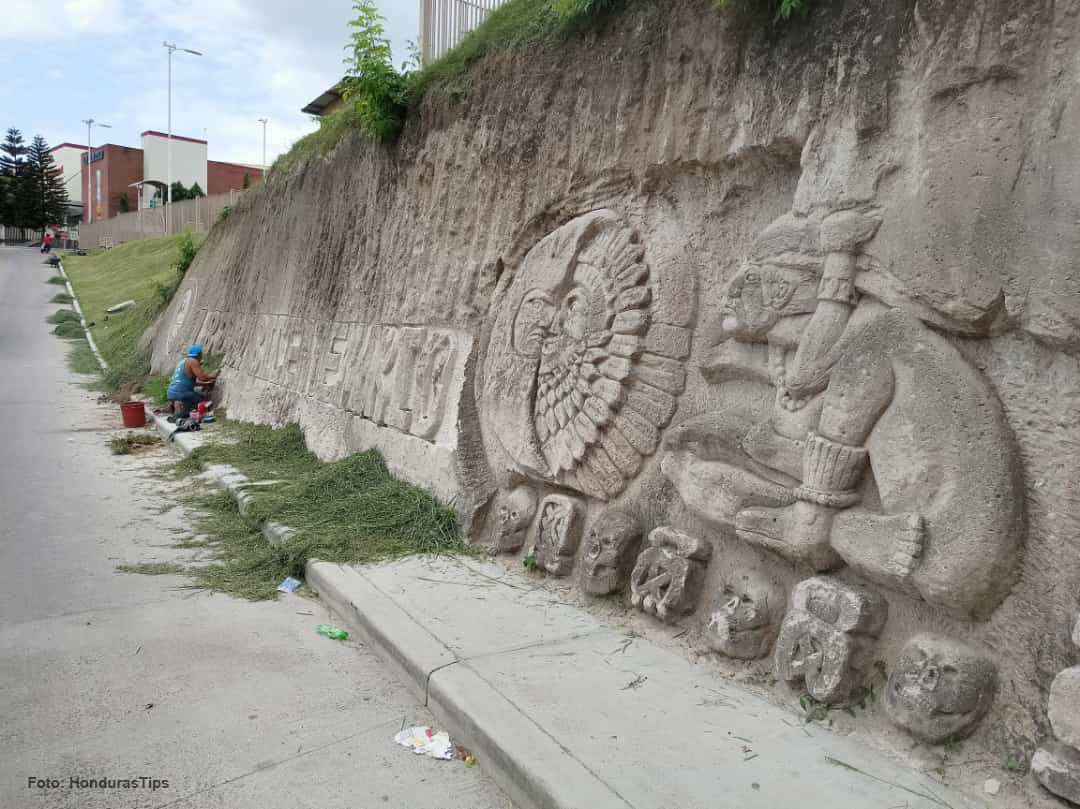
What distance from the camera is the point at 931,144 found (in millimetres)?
2555

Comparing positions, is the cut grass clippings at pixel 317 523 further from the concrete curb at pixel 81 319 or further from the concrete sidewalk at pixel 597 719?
the concrete curb at pixel 81 319

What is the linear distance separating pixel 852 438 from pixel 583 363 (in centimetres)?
157

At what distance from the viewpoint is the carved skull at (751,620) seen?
2953 millimetres

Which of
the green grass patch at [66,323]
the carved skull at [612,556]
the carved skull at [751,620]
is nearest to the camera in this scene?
the carved skull at [751,620]

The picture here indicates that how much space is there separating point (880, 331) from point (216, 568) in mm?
3788

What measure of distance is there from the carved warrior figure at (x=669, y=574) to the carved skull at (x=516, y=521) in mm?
1060

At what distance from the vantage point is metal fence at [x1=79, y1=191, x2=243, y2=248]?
2447cm

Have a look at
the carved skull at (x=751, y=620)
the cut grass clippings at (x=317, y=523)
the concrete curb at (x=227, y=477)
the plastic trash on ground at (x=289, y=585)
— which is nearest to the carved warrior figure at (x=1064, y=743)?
the carved skull at (x=751, y=620)

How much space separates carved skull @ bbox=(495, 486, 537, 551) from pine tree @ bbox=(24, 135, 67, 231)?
55457 mm

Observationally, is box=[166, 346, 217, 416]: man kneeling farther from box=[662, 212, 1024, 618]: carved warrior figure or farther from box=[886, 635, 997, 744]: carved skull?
box=[886, 635, 997, 744]: carved skull

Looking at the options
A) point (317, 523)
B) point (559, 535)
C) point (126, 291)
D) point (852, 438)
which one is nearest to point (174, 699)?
point (559, 535)

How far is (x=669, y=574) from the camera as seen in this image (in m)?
3.31

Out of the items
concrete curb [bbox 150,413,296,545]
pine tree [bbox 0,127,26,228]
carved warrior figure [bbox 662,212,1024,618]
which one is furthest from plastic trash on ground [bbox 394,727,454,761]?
pine tree [bbox 0,127,26,228]

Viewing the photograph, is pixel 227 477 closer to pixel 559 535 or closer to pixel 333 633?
pixel 333 633
